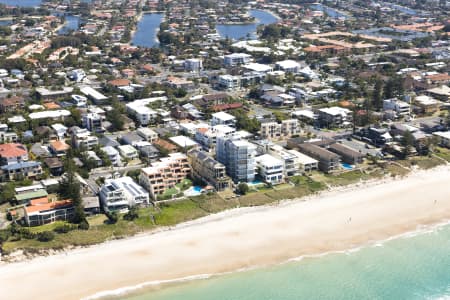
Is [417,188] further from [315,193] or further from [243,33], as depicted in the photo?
[243,33]

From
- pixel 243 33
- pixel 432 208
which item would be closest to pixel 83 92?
pixel 432 208

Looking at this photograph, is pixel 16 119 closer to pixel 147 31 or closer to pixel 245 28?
pixel 147 31

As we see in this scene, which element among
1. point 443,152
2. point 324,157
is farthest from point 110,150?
point 443,152

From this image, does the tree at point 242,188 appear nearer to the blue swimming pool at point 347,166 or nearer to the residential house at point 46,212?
the blue swimming pool at point 347,166

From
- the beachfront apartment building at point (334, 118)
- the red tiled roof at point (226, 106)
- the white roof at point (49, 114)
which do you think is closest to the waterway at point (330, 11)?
the red tiled roof at point (226, 106)

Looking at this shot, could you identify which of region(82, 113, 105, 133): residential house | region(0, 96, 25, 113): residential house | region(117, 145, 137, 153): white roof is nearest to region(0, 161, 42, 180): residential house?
region(117, 145, 137, 153): white roof

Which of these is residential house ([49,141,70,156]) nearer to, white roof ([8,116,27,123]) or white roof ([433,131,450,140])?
white roof ([8,116,27,123])
